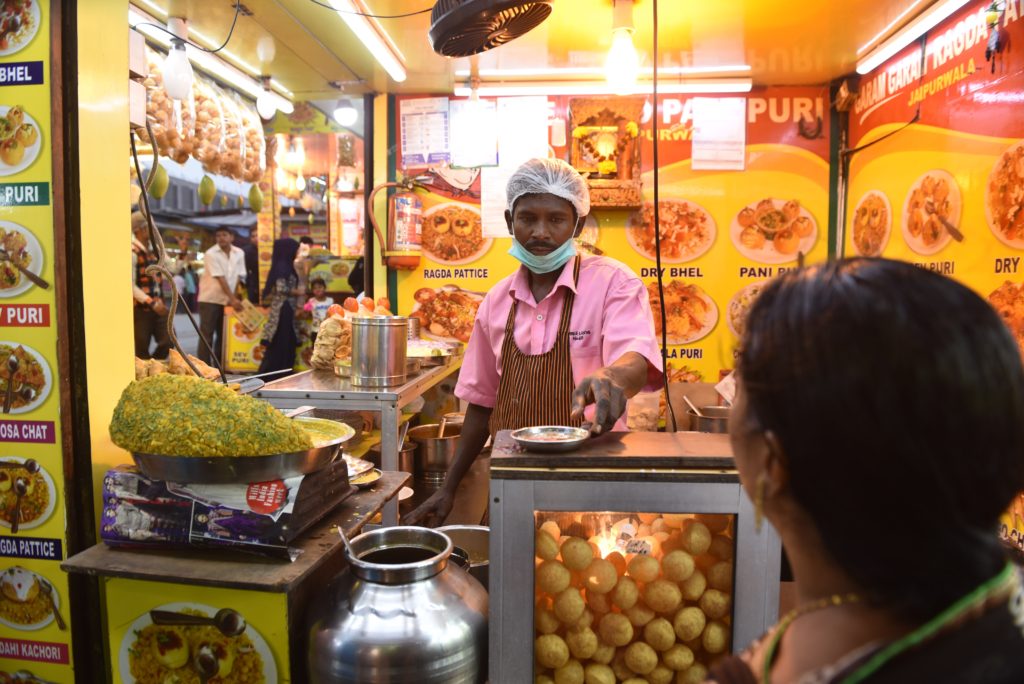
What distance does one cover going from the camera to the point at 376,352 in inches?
128

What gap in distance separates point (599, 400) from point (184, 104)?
381 centimetres

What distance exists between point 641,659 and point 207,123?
4.31 m

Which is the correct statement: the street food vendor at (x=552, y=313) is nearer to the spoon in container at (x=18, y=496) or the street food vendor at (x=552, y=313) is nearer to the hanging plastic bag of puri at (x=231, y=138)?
the spoon in container at (x=18, y=496)

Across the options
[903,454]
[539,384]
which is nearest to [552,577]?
[903,454]

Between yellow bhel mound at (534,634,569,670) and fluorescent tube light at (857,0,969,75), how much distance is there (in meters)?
3.95

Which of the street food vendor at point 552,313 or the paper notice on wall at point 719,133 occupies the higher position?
the paper notice on wall at point 719,133

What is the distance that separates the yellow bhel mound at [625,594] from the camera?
1.35 metres

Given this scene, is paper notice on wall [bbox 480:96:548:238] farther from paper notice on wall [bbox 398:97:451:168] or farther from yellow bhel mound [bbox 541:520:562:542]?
yellow bhel mound [bbox 541:520:562:542]

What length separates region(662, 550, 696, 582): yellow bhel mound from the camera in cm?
135

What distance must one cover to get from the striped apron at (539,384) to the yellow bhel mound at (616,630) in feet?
3.43

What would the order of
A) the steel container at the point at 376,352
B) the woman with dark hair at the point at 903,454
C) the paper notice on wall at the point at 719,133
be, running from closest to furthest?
the woman with dark hair at the point at 903,454
the steel container at the point at 376,352
the paper notice on wall at the point at 719,133

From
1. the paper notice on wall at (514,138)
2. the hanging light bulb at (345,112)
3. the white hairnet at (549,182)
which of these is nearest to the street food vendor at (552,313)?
the white hairnet at (549,182)

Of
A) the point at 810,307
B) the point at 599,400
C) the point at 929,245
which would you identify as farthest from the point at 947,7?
the point at 810,307

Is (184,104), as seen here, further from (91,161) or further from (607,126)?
(607,126)
